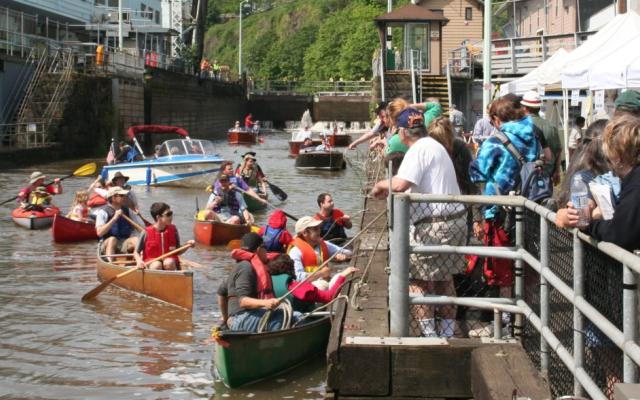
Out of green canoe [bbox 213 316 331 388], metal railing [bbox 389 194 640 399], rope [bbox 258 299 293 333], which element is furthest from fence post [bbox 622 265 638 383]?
rope [bbox 258 299 293 333]

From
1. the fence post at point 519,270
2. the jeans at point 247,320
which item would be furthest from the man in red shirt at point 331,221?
the fence post at point 519,270

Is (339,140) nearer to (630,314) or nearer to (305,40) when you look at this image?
(630,314)

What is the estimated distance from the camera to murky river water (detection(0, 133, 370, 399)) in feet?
31.6

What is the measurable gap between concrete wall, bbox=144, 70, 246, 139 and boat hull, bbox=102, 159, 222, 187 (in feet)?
75.2

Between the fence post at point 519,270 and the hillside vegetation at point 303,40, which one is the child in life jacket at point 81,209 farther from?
the hillside vegetation at point 303,40

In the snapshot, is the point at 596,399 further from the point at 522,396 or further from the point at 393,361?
the point at 393,361

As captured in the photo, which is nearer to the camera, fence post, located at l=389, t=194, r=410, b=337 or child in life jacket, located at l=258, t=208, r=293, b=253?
fence post, located at l=389, t=194, r=410, b=337

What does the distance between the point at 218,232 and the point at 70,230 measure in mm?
2931

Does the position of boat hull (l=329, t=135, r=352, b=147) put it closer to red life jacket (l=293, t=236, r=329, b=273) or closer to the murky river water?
the murky river water

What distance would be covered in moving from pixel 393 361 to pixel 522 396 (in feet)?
5.22

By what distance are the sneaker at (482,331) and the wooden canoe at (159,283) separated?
5536 mm

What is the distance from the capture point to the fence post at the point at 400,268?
22.8 ft

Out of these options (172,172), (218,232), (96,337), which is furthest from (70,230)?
(172,172)

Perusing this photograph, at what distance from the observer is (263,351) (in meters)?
9.20
